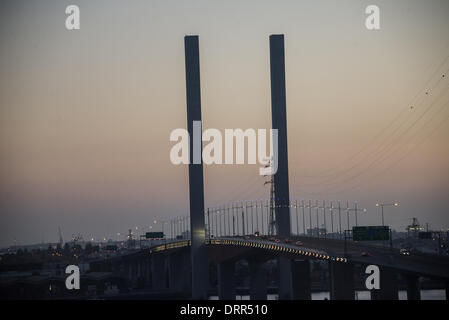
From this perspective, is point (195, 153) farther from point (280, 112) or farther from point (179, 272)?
point (179, 272)

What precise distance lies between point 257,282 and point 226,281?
15.5 feet

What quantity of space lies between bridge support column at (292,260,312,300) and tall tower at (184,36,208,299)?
23.0 meters

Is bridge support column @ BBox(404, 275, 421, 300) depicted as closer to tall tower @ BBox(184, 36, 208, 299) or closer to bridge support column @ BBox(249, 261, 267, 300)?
tall tower @ BBox(184, 36, 208, 299)

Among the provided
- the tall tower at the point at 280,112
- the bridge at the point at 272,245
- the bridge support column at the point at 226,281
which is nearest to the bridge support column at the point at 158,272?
the bridge at the point at 272,245

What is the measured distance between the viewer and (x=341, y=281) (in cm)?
9000

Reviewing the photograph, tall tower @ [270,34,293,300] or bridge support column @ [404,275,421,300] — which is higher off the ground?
tall tower @ [270,34,293,300]

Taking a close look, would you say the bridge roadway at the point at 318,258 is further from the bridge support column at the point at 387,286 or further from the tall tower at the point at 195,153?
the tall tower at the point at 195,153

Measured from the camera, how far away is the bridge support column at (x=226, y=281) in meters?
136

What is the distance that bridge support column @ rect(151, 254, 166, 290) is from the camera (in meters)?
181

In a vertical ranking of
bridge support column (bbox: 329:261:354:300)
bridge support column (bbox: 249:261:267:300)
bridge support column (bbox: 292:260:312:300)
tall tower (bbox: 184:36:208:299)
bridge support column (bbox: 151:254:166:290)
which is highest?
tall tower (bbox: 184:36:208:299)

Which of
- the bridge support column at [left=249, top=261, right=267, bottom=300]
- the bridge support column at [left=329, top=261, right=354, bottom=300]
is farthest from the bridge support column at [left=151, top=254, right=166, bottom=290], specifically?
the bridge support column at [left=329, top=261, right=354, bottom=300]

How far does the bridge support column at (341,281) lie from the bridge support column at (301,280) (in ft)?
48.8

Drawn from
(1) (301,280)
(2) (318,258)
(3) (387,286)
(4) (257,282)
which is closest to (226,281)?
(4) (257,282)
